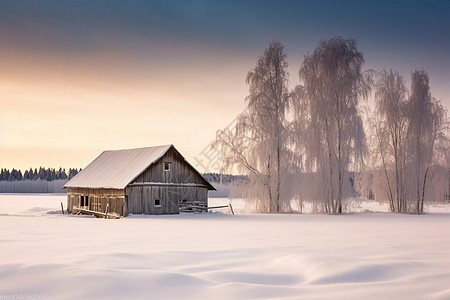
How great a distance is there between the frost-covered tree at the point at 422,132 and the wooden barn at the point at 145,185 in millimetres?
19108

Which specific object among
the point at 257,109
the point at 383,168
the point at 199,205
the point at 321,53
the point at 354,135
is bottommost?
the point at 199,205

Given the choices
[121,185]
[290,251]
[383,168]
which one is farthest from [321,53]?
[290,251]

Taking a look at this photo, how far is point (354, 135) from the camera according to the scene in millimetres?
37844

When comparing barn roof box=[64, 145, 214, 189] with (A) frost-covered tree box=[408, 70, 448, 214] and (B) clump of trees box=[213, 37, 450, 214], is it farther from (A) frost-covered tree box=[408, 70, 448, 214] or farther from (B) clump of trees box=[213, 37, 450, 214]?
(A) frost-covered tree box=[408, 70, 448, 214]

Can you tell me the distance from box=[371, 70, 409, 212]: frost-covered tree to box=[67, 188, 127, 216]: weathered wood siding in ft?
77.4

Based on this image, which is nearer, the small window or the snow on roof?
the snow on roof

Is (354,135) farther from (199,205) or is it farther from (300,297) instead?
(300,297)

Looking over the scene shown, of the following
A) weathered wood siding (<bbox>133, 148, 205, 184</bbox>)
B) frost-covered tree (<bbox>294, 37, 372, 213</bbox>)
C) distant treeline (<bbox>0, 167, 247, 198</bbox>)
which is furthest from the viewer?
distant treeline (<bbox>0, 167, 247, 198</bbox>)

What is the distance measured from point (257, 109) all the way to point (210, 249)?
85.4 feet

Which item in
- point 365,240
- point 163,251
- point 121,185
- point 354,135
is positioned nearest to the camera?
point 163,251

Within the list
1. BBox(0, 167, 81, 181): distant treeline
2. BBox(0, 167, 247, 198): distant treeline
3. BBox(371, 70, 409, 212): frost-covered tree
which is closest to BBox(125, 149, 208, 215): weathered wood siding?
BBox(371, 70, 409, 212): frost-covered tree

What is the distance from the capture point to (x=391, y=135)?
41750 mm

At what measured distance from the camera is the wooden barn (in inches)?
1419

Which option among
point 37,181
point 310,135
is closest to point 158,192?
point 310,135
